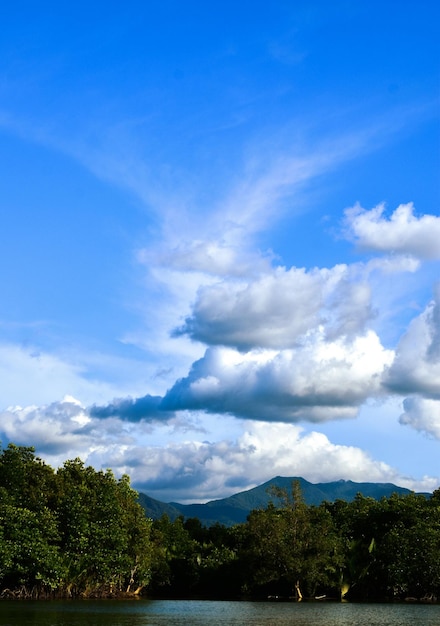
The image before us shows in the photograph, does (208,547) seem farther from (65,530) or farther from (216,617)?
(216,617)

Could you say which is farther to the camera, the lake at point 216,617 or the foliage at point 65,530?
the foliage at point 65,530

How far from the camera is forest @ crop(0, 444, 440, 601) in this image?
270 feet

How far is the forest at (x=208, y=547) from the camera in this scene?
270ft

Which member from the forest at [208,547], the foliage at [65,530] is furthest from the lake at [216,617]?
the forest at [208,547]

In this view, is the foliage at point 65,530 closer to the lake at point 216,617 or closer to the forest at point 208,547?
the forest at point 208,547

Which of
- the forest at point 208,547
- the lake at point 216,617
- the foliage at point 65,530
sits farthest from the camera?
the forest at point 208,547

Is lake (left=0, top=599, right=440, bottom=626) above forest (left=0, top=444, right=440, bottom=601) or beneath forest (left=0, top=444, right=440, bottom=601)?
beneath

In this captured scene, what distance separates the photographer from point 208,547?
120 m

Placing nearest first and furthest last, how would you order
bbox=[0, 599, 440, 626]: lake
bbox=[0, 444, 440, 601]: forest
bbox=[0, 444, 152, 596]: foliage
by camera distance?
bbox=[0, 599, 440, 626]: lake
bbox=[0, 444, 152, 596]: foliage
bbox=[0, 444, 440, 601]: forest

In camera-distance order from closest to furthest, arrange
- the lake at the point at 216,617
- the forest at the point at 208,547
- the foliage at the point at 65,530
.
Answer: the lake at the point at 216,617, the foliage at the point at 65,530, the forest at the point at 208,547

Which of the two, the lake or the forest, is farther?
the forest

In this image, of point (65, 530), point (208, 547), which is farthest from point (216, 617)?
point (208, 547)

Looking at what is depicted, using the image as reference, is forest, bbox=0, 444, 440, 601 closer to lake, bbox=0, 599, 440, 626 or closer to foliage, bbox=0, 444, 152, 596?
foliage, bbox=0, 444, 152, 596

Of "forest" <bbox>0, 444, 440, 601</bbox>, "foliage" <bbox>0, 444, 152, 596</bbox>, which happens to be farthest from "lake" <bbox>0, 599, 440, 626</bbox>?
"forest" <bbox>0, 444, 440, 601</bbox>
